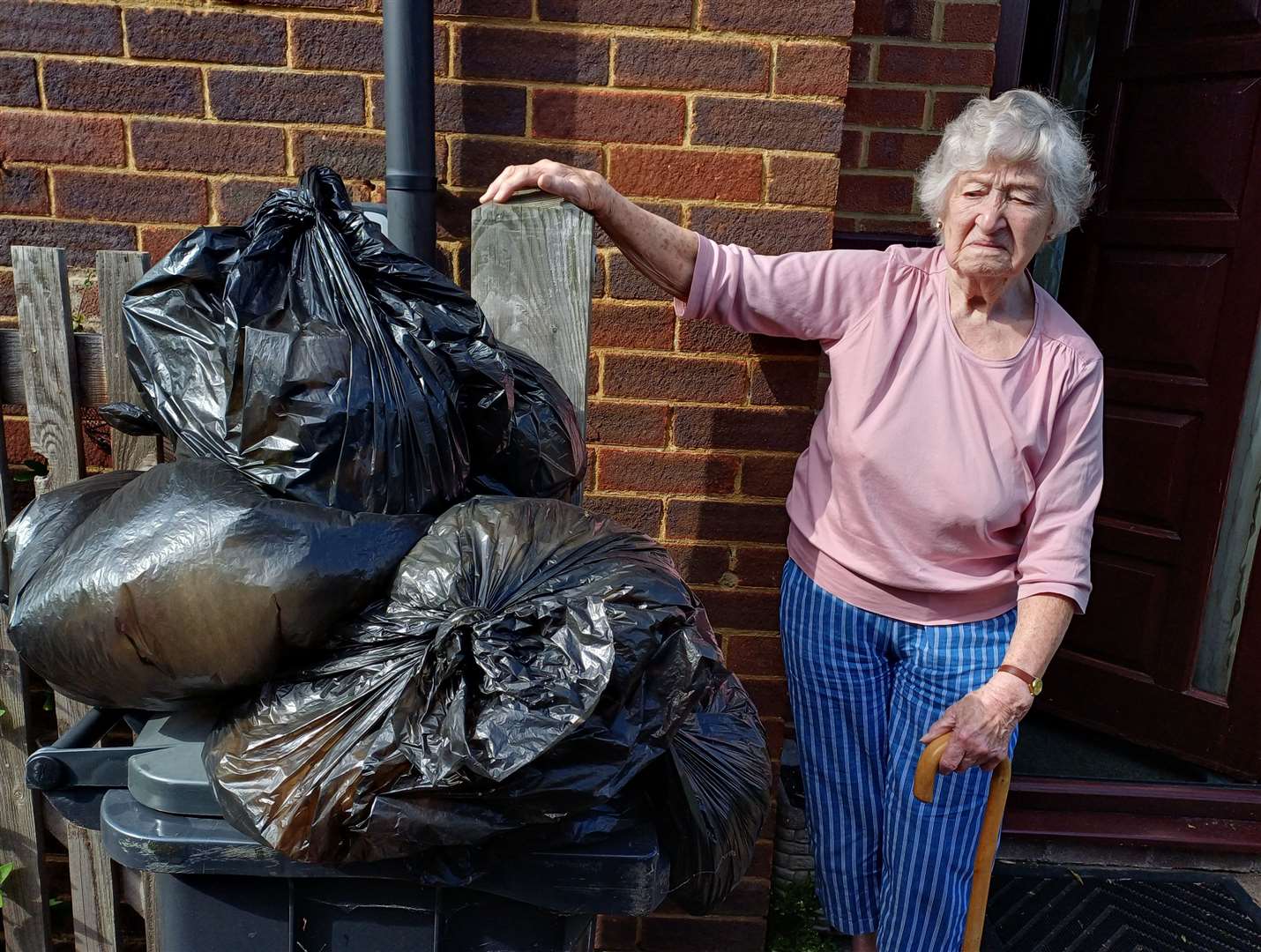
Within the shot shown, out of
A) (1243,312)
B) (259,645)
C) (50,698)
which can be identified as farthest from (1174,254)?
(50,698)

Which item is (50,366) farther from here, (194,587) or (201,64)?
(194,587)

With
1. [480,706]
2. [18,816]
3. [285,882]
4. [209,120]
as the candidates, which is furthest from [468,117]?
[18,816]

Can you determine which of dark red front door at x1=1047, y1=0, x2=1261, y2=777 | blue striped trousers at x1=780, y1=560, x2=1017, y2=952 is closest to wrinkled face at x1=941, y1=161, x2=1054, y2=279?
blue striped trousers at x1=780, y1=560, x2=1017, y2=952

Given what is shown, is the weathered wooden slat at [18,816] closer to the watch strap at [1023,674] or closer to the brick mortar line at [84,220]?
the brick mortar line at [84,220]

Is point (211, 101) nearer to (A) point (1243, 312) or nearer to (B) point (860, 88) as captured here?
(B) point (860, 88)

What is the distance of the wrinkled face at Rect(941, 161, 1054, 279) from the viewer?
1.96m

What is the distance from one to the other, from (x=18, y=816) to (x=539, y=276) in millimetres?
1761

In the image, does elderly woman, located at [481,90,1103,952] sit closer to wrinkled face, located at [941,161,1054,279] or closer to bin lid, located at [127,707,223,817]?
wrinkled face, located at [941,161,1054,279]

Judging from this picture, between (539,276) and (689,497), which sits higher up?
(539,276)

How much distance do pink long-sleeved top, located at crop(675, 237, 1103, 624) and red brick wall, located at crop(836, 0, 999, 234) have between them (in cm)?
57

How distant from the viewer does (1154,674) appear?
3395mm

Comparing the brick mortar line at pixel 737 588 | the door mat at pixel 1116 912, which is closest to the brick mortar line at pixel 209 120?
the brick mortar line at pixel 737 588

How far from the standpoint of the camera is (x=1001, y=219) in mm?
1964

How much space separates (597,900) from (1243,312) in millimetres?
2999
